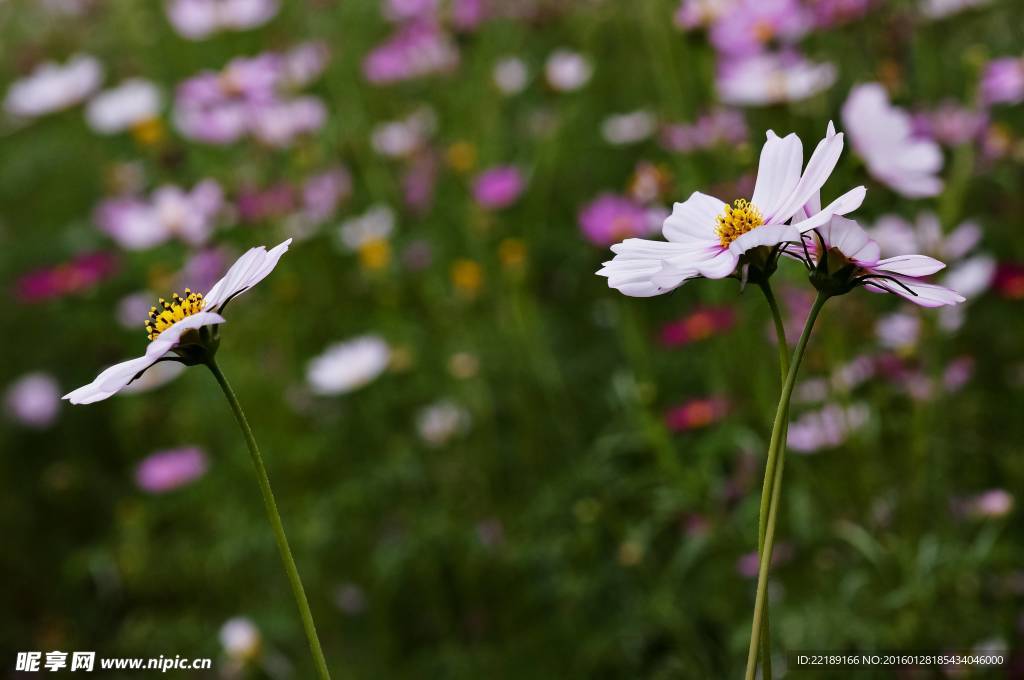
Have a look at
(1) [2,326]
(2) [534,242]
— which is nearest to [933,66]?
(2) [534,242]

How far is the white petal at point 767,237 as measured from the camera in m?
0.36

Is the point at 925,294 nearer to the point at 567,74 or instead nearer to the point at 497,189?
the point at 497,189

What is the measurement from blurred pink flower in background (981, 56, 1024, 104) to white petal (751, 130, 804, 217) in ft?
2.57

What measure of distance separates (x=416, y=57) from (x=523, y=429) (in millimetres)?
763

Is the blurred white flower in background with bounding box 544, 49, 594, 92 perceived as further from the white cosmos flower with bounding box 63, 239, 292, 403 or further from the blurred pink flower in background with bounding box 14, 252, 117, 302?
the white cosmos flower with bounding box 63, 239, 292, 403

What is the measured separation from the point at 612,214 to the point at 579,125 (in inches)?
37.0

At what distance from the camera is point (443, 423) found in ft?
4.82

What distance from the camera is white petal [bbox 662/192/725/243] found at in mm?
451

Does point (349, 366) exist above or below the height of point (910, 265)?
above

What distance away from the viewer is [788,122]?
3.84 ft

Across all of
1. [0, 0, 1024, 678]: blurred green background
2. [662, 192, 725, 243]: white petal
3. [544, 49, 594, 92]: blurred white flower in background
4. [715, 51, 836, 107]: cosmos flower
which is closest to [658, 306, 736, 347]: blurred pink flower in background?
[0, 0, 1024, 678]: blurred green background

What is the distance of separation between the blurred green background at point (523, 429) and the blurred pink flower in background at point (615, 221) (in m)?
0.05

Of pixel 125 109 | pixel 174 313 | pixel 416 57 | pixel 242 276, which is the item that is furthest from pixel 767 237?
pixel 125 109

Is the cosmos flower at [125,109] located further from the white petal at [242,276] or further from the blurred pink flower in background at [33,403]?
the white petal at [242,276]
